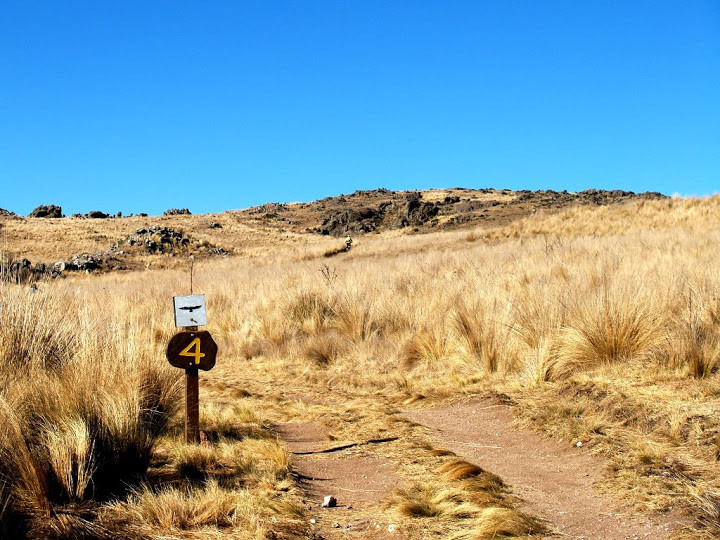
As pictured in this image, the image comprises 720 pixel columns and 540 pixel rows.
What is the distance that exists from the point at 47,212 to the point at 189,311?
85.4 metres

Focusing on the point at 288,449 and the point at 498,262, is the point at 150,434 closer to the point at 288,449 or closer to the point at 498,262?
the point at 288,449

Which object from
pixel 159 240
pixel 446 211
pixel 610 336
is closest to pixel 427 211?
pixel 446 211

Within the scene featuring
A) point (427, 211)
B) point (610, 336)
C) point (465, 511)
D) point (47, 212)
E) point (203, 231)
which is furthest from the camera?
point (47, 212)

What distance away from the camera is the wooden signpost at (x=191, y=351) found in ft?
15.5

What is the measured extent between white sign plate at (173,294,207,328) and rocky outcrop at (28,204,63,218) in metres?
83.1

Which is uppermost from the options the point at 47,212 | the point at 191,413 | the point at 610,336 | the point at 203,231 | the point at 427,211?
the point at 47,212

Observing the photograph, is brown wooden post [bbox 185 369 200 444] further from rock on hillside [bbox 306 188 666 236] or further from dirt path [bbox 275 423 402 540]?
rock on hillside [bbox 306 188 666 236]

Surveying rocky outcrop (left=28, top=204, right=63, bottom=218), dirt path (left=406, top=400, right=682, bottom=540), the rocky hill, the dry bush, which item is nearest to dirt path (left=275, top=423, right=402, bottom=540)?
dirt path (left=406, top=400, right=682, bottom=540)

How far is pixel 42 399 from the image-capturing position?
4266 millimetres

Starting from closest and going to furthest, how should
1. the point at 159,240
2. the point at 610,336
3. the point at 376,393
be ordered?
the point at 610,336, the point at 376,393, the point at 159,240

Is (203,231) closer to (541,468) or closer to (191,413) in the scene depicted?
(191,413)

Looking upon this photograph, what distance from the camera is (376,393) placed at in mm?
7285

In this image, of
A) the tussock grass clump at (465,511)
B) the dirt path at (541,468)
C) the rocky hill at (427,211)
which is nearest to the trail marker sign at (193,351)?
the tussock grass clump at (465,511)

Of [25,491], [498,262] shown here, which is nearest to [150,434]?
[25,491]
